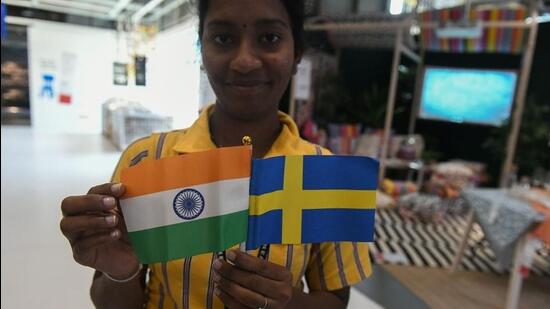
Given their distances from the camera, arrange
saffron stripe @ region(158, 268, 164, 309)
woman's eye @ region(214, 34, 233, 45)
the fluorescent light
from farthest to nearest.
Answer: the fluorescent light, saffron stripe @ region(158, 268, 164, 309), woman's eye @ region(214, 34, 233, 45)

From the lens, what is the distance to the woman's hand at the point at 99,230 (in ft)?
Answer: 1.33

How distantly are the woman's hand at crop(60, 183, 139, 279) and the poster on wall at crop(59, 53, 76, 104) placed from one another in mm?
347

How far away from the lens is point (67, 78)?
0.70m

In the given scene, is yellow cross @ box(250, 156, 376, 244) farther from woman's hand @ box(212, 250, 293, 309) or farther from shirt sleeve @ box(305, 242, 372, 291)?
shirt sleeve @ box(305, 242, 372, 291)

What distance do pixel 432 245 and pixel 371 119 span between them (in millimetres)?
1792

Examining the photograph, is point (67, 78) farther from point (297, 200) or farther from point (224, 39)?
point (297, 200)

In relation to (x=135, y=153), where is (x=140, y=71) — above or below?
above

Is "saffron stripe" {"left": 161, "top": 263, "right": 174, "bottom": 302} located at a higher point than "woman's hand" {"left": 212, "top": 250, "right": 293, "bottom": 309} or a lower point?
lower

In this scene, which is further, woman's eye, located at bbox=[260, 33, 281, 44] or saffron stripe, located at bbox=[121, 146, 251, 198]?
woman's eye, located at bbox=[260, 33, 281, 44]

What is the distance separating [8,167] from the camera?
1.78m

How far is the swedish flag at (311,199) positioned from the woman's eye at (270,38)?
0.56 ft

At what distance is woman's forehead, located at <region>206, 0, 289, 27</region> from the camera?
0.49 m

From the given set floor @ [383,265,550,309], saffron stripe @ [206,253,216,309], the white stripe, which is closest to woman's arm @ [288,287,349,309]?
saffron stripe @ [206,253,216,309]

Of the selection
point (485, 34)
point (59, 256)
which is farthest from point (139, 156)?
point (485, 34)
